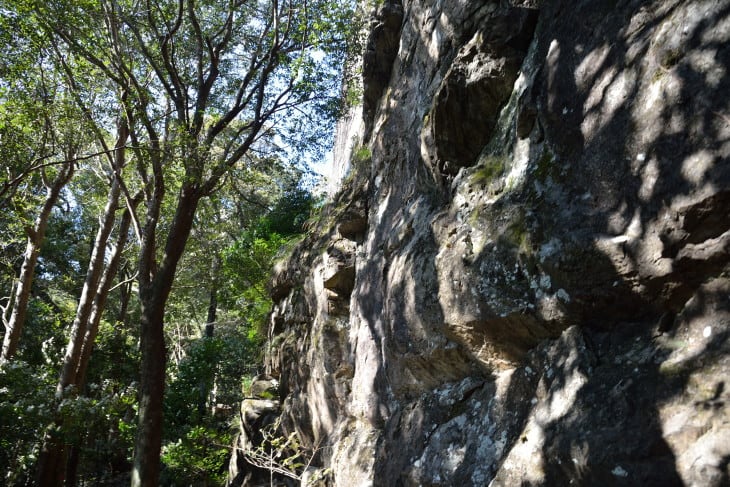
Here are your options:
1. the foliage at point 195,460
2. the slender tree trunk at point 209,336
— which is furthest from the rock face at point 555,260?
the slender tree trunk at point 209,336

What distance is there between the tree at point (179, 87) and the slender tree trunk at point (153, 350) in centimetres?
2

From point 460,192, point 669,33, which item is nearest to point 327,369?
point 460,192

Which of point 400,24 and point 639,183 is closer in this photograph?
point 639,183

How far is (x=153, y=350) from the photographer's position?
29.4ft

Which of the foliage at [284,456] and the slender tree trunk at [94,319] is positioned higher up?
the slender tree trunk at [94,319]

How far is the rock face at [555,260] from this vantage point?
296 centimetres

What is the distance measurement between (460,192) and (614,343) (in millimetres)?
2205

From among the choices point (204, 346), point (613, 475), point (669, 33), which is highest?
point (204, 346)

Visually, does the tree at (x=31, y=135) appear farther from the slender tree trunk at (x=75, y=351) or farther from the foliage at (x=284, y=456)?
the foliage at (x=284, y=456)

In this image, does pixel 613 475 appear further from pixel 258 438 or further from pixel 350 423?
pixel 258 438

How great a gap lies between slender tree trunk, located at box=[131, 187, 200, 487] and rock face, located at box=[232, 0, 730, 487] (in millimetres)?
3358

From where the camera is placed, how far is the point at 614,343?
343 centimetres

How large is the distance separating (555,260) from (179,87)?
29.6 feet

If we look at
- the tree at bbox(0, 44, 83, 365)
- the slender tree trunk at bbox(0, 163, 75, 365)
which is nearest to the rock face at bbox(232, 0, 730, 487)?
the tree at bbox(0, 44, 83, 365)
